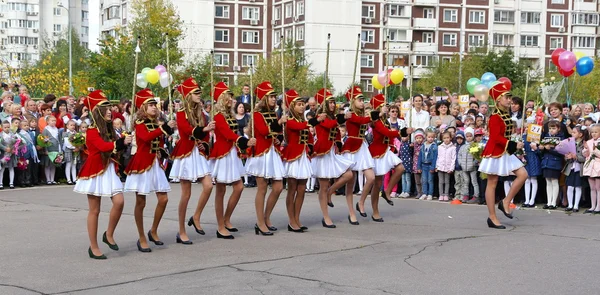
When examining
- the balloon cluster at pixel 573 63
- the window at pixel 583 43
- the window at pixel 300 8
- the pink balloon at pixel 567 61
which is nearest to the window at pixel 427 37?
the window at pixel 300 8

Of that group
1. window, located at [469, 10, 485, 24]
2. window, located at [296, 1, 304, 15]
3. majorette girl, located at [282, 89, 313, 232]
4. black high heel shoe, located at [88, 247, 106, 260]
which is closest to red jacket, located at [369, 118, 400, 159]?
majorette girl, located at [282, 89, 313, 232]

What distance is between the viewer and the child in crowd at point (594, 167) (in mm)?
16047

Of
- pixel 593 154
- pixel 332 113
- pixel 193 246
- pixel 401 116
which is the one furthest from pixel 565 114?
pixel 193 246

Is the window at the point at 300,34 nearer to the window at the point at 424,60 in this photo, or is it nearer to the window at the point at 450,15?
the window at the point at 424,60

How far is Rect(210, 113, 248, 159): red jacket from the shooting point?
11.8 m

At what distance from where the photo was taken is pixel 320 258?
10492 mm

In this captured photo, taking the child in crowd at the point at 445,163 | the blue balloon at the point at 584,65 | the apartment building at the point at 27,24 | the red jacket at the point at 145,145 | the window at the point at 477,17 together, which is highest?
the apartment building at the point at 27,24

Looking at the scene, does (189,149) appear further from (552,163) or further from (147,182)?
(552,163)

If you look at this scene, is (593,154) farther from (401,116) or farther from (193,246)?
(193,246)

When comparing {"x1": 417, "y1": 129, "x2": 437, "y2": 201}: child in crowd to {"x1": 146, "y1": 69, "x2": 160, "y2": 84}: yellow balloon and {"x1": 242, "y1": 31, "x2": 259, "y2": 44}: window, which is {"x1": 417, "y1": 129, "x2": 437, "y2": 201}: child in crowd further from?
{"x1": 242, "y1": 31, "x2": 259, "y2": 44}: window

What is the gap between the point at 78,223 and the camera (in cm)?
1377

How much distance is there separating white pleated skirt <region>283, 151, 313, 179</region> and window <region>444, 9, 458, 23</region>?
244ft

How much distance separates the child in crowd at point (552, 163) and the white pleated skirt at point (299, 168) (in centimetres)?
627

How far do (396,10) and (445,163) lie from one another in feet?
220
